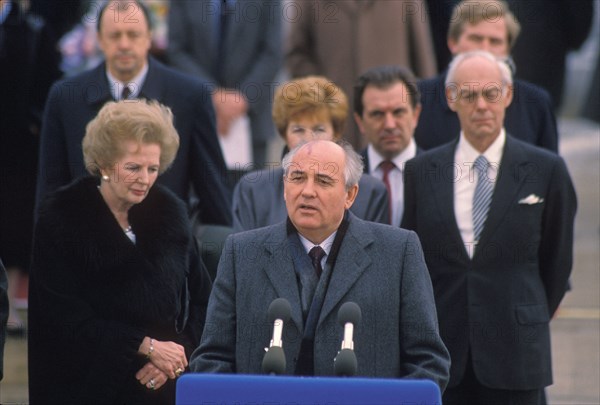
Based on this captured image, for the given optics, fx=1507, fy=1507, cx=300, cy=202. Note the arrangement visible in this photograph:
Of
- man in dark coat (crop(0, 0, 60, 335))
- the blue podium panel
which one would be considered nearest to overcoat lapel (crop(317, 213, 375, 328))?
the blue podium panel

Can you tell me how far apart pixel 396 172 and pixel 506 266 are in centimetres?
93

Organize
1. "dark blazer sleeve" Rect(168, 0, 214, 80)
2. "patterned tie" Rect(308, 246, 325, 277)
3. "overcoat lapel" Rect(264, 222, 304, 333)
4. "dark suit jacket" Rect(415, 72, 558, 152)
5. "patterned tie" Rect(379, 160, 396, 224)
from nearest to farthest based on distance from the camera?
"overcoat lapel" Rect(264, 222, 304, 333) < "patterned tie" Rect(308, 246, 325, 277) < "patterned tie" Rect(379, 160, 396, 224) < "dark suit jacket" Rect(415, 72, 558, 152) < "dark blazer sleeve" Rect(168, 0, 214, 80)

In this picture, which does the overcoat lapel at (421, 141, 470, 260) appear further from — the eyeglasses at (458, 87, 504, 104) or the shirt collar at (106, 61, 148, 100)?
the shirt collar at (106, 61, 148, 100)

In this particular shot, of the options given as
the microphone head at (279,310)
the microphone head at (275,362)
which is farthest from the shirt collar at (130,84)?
the microphone head at (275,362)

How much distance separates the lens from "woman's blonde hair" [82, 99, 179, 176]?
6301 mm

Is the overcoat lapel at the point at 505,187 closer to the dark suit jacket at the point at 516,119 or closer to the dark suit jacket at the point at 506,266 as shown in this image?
the dark suit jacket at the point at 506,266

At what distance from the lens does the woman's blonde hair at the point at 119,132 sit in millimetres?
6301

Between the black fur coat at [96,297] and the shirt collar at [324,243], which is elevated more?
the shirt collar at [324,243]

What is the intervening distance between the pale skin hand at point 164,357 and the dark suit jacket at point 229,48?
11.3ft

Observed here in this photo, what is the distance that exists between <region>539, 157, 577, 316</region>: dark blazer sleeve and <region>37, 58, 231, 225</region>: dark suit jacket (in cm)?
159

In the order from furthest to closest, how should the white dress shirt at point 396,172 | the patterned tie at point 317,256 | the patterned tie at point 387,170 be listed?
the patterned tie at point 387,170
the white dress shirt at point 396,172
the patterned tie at point 317,256

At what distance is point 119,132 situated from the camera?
630 cm

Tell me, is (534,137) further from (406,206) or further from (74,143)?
(74,143)

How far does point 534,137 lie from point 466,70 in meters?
0.83
